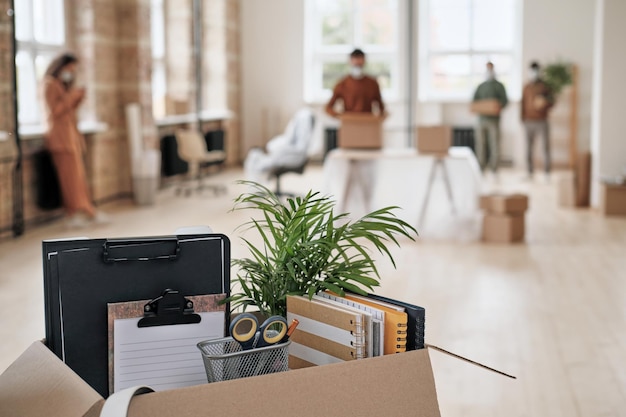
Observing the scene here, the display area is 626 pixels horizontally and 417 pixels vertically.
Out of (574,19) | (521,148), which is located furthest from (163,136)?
(574,19)

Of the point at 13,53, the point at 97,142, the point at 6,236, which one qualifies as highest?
the point at 13,53

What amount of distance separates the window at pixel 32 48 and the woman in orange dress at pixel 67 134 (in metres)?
0.47

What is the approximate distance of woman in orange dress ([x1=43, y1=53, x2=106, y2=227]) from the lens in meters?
8.62

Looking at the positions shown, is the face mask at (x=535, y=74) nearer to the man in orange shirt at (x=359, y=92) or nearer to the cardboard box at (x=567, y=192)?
the cardboard box at (x=567, y=192)

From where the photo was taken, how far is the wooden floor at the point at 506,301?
393 cm

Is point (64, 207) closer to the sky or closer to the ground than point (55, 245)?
closer to the ground

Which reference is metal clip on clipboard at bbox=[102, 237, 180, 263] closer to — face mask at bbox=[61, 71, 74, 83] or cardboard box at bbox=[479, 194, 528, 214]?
cardboard box at bbox=[479, 194, 528, 214]

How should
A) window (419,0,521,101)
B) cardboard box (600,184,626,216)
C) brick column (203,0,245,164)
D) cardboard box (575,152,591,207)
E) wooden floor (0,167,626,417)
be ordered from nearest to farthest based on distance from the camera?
wooden floor (0,167,626,417)
cardboard box (600,184,626,216)
cardboard box (575,152,591,207)
brick column (203,0,245,164)
window (419,0,521,101)

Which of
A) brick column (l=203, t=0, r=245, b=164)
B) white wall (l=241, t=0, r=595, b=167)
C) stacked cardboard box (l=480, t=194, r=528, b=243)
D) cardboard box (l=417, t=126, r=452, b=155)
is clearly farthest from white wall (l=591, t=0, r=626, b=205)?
brick column (l=203, t=0, r=245, b=164)

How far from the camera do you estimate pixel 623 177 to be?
9422 mm

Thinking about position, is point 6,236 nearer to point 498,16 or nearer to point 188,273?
point 188,273

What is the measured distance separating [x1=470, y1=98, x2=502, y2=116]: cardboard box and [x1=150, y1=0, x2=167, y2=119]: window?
4360 millimetres

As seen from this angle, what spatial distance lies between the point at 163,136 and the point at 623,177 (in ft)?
19.5

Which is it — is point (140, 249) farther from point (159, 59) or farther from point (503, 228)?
point (159, 59)
